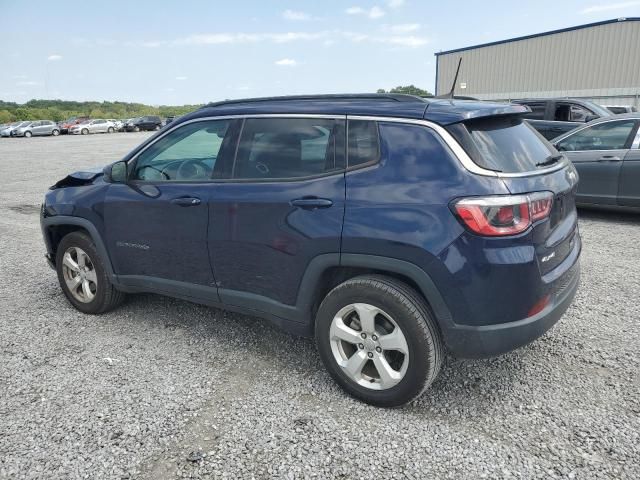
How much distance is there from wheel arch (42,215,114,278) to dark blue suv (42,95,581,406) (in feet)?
1.47

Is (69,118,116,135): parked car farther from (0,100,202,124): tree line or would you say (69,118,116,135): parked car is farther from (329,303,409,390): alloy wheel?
(329,303,409,390): alloy wheel

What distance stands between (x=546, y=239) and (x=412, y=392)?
1.08 meters

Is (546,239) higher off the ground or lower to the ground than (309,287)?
higher

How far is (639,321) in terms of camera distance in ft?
12.7

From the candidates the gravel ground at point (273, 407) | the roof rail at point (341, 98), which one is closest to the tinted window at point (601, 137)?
the gravel ground at point (273, 407)

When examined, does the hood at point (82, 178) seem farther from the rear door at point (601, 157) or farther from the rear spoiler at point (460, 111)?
the rear door at point (601, 157)

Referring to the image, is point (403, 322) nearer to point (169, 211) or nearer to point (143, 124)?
point (169, 211)

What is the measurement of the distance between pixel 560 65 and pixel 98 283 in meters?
36.7

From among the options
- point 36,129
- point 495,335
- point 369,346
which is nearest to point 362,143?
point 369,346

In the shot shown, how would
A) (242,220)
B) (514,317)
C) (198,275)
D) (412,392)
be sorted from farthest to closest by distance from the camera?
(198,275), (242,220), (412,392), (514,317)

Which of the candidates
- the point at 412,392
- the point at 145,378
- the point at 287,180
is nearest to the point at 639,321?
the point at 412,392

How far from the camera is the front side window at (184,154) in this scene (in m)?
3.48

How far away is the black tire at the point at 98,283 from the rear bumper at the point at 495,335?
281 centimetres

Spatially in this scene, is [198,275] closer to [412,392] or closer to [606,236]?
Result: [412,392]
